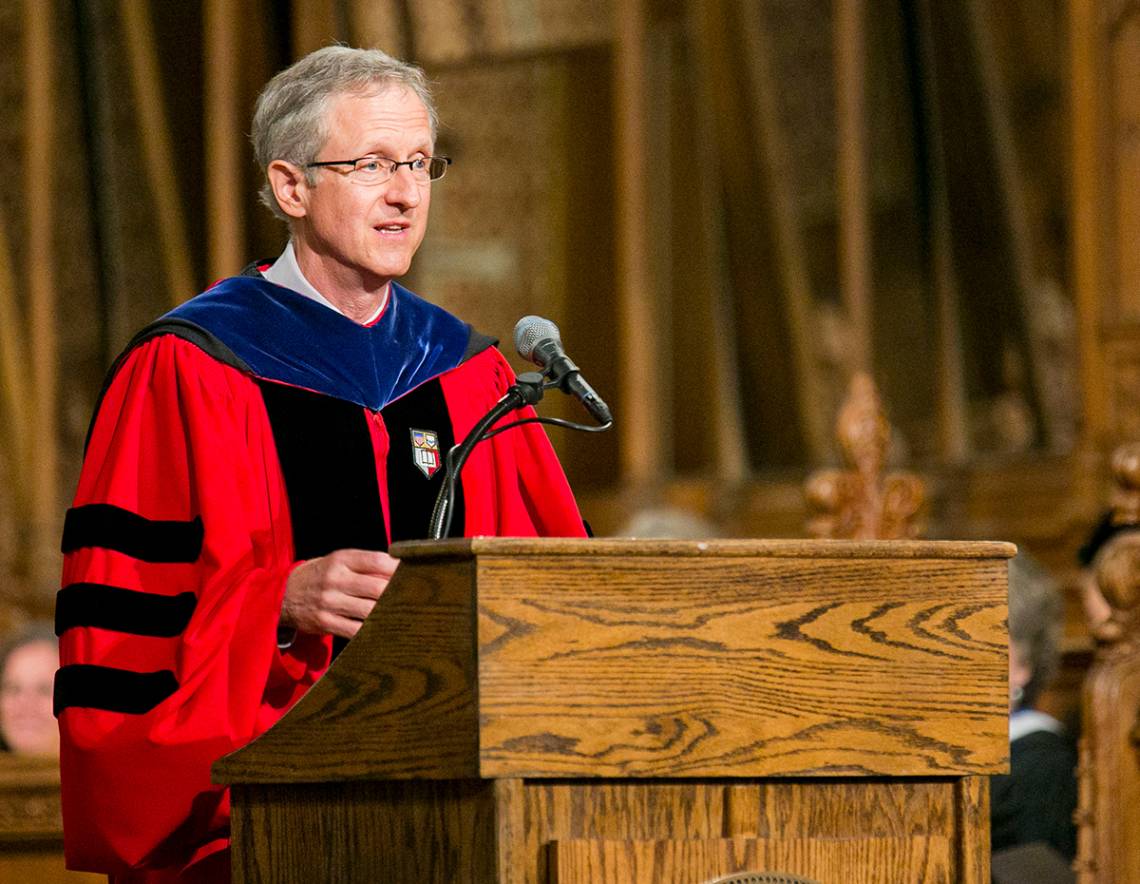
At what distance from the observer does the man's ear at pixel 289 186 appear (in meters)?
2.91

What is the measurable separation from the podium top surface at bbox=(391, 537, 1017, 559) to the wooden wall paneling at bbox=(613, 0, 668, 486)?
22.0 feet

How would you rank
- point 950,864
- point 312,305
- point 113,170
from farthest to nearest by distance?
point 113,170 < point 312,305 < point 950,864

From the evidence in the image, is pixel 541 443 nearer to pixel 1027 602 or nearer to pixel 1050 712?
pixel 1027 602

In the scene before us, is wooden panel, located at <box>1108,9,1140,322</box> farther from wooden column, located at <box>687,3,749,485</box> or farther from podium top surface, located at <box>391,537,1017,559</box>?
podium top surface, located at <box>391,537,1017,559</box>

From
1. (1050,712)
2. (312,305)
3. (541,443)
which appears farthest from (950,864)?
(1050,712)

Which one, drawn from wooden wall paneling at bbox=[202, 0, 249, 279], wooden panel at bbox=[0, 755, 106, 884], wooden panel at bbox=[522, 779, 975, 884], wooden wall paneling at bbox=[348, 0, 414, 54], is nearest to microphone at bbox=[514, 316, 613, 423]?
wooden panel at bbox=[522, 779, 975, 884]

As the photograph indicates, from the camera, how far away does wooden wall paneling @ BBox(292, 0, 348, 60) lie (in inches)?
372

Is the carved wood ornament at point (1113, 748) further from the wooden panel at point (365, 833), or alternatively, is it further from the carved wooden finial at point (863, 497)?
the wooden panel at point (365, 833)

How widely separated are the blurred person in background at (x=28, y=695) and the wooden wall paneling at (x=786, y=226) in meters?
3.86

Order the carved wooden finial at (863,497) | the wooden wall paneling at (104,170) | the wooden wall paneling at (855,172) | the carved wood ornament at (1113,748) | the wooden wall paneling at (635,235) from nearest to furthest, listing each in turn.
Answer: the carved wood ornament at (1113,748), the carved wooden finial at (863,497), the wooden wall paneling at (855,172), the wooden wall paneling at (635,235), the wooden wall paneling at (104,170)

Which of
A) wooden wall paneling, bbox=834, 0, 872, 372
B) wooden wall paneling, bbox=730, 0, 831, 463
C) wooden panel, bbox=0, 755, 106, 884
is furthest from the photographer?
wooden wall paneling, bbox=730, 0, 831, 463

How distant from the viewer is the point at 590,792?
7.28 feet

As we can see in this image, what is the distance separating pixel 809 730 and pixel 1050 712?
4090 millimetres

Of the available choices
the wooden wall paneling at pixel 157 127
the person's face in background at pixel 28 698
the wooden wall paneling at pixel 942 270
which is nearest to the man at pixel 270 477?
the person's face in background at pixel 28 698
